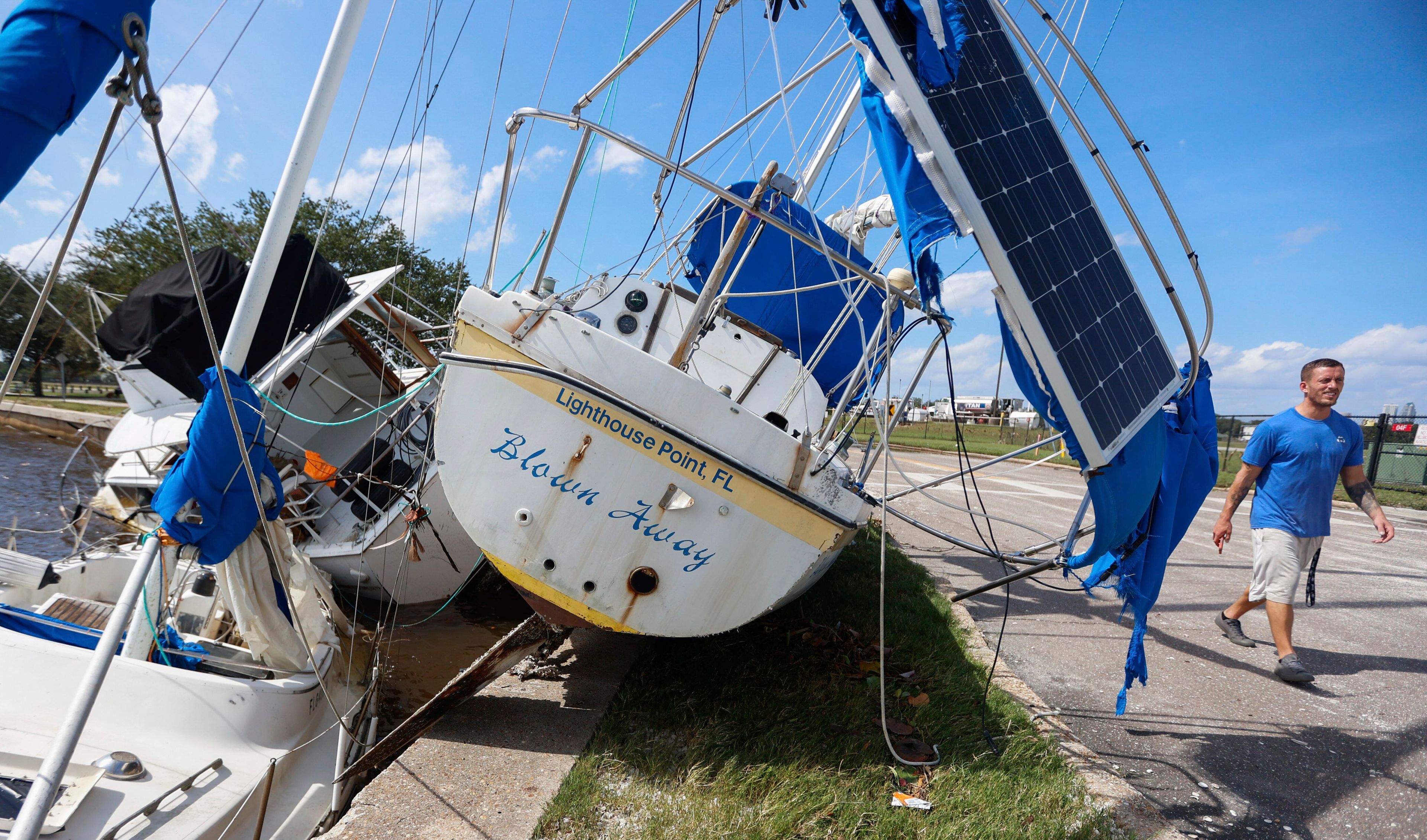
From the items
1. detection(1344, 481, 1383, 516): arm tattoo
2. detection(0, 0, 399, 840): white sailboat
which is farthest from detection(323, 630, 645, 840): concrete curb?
detection(1344, 481, 1383, 516): arm tattoo

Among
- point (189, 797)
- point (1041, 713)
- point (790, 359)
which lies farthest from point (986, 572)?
point (189, 797)

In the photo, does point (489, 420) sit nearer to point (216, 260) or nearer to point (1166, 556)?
point (1166, 556)

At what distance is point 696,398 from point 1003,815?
2152 mm

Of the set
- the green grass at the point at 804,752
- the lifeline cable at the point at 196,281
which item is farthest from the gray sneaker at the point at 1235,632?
the lifeline cable at the point at 196,281

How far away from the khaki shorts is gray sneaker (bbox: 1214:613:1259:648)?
63 centimetres

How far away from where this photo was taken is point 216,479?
2.93m

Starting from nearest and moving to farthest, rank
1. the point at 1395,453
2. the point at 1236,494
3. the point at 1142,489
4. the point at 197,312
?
the point at 1142,489
the point at 1236,494
the point at 197,312
the point at 1395,453

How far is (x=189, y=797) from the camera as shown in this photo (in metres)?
2.73

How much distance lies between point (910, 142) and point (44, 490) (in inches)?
558

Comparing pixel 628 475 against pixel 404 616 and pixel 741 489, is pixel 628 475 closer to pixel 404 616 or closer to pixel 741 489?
pixel 741 489

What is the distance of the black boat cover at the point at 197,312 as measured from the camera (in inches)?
257

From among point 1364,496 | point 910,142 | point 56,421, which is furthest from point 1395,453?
point 56,421

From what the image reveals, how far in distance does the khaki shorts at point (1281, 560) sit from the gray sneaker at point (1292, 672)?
34 centimetres

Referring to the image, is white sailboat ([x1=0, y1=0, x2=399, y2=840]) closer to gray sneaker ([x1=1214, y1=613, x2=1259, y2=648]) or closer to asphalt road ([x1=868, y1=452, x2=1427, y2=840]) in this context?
asphalt road ([x1=868, y1=452, x2=1427, y2=840])
